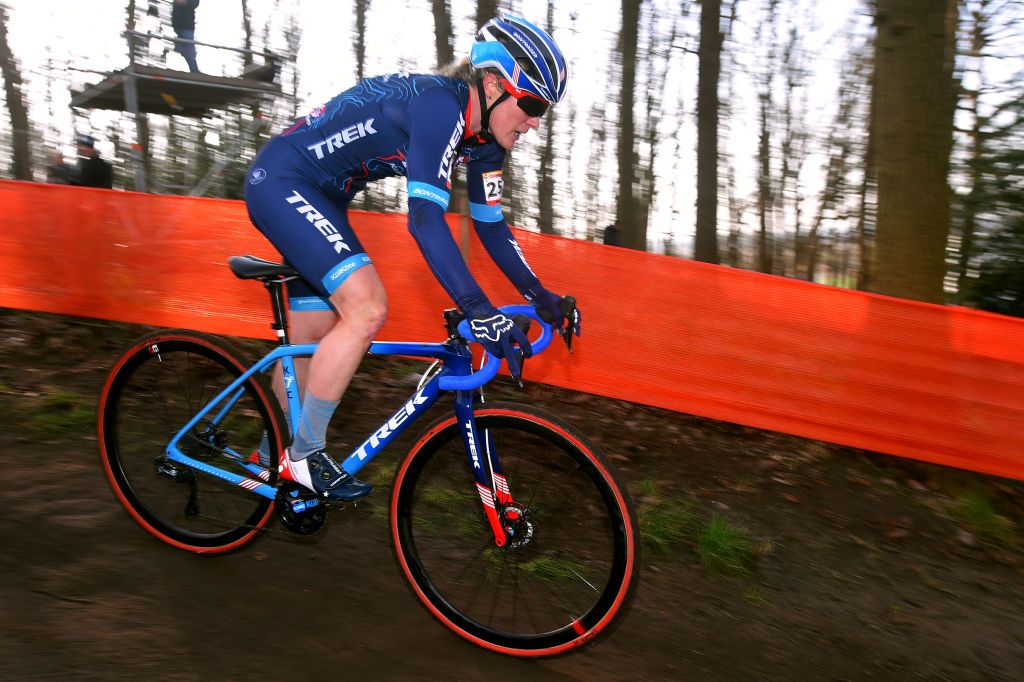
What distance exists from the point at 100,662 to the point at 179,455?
3.29ft

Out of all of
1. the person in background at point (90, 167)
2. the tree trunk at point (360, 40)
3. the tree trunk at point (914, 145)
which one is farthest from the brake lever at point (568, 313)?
the tree trunk at point (360, 40)

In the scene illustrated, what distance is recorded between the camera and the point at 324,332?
10.8 ft

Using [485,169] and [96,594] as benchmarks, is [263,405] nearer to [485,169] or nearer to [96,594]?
[96,594]

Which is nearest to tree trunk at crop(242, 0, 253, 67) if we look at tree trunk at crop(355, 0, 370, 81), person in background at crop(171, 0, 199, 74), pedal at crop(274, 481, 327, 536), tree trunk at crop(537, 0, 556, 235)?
tree trunk at crop(355, 0, 370, 81)

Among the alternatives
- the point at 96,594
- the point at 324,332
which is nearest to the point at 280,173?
the point at 324,332

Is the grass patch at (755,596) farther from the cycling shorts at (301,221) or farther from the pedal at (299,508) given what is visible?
the cycling shorts at (301,221)

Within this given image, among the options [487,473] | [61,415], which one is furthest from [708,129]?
[487,473]

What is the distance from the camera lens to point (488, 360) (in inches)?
108

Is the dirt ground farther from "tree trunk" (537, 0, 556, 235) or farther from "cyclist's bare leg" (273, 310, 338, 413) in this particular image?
"tree trunk" (537, 0, 556, 235)

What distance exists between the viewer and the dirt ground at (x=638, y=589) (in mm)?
2721

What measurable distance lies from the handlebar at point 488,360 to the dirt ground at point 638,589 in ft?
3.38

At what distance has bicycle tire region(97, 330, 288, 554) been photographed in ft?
10.5

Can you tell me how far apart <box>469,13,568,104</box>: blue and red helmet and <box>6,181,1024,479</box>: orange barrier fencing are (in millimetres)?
2944

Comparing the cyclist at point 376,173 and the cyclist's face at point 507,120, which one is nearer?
the cyclist at point 376,173
